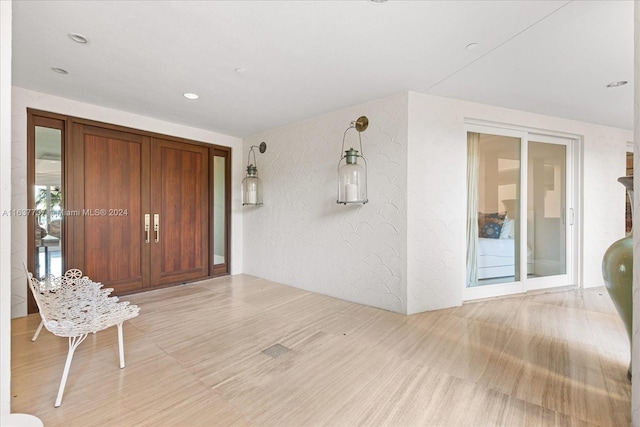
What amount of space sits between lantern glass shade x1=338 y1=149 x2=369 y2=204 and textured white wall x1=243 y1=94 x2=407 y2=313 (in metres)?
0.09

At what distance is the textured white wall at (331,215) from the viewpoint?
3.20 meters

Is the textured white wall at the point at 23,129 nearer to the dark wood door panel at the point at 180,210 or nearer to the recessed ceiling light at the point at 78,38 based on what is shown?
the dark wood door panel at the point at 180,210

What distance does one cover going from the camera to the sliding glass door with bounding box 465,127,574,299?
3.64 m

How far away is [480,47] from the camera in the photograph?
2287 millimetres

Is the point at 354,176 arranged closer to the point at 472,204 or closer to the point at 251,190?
the point at 472,204

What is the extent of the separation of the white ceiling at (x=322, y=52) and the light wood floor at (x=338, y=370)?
2.43 metres

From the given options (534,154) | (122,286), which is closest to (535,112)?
(534,154)

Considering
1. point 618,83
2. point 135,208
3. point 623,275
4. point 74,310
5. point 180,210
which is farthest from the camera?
point 180,210

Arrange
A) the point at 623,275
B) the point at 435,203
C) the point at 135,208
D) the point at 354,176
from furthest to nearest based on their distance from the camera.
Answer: the point at 135,208
the point at 354,176
the point at 435,203
the point at 623,275

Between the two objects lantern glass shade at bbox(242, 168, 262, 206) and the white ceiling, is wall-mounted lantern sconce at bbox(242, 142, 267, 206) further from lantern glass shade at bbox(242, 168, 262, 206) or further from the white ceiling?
the white ceiling

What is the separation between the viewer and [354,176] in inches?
133

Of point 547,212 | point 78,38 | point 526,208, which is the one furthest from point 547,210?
point 78,38

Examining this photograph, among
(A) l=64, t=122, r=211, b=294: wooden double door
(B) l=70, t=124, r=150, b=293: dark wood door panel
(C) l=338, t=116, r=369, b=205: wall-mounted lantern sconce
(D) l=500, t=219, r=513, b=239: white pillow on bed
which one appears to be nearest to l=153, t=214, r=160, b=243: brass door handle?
(A) l=64, t=122, r=211, b=294: wooden double door

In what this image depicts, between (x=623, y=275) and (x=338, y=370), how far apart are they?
201cm
